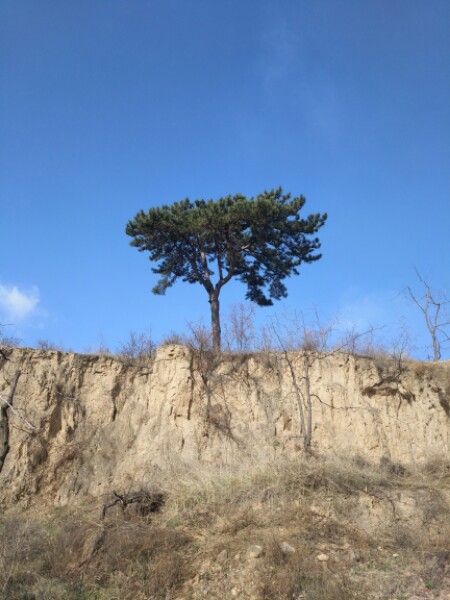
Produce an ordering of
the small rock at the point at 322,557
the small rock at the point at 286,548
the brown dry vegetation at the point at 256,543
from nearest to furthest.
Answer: the brown dry vegetation at the point at 256,543 < the small rock at the point at 322,557 < the small rock at the point at 286,548

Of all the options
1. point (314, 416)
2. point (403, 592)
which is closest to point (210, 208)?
point (314, 416)

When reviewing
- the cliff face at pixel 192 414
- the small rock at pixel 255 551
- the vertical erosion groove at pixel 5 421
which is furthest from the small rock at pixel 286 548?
the vertical erosion groove at pixel 5 421

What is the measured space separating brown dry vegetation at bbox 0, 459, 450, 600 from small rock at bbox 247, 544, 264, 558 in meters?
0.03

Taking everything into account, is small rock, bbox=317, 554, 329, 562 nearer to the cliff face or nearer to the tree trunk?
the cliff face

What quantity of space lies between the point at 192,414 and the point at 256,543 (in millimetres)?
5887

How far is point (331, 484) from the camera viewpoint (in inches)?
449

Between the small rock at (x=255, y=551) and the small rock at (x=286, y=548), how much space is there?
38 cm

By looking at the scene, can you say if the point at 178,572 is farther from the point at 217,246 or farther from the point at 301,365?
the point at 217,246

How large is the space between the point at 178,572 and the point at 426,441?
8611 mm

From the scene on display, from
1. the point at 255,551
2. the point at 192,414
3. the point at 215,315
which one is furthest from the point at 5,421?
the point at 215,315

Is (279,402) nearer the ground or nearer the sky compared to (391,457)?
nearer the sky

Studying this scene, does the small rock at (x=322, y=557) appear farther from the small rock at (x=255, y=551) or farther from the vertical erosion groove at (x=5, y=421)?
the vertical erosion groove at (x=5, y=421)

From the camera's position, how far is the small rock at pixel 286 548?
30.9 ft

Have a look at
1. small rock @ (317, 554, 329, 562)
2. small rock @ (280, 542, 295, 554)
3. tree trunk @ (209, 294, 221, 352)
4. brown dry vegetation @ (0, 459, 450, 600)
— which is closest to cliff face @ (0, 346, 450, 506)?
brown dry vegetation @ (0, 459, 450, 600)
